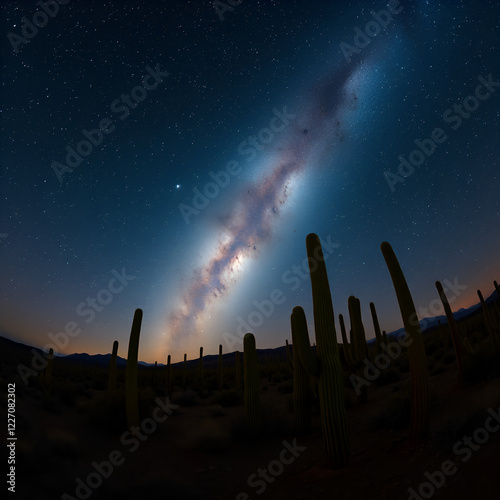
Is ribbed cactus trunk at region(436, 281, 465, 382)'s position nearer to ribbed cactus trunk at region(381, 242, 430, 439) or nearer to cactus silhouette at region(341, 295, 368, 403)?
cactus silhouette at region(341, 295, 368, 403)

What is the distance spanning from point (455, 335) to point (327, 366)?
7.25 meters

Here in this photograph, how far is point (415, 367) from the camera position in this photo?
20.1 feet

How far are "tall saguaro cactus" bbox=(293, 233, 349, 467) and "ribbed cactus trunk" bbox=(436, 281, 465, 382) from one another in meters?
6.60

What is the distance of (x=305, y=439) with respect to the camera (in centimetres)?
773

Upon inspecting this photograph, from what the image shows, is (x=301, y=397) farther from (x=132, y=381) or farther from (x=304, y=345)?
(x=132, y=381)

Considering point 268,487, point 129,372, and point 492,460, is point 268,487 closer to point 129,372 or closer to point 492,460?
point 492,460

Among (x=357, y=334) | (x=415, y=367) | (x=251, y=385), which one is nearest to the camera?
(x=415, y=367)

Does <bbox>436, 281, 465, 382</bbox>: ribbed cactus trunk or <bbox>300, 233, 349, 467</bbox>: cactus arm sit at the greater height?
<bbox>436, 281, 465, 382</bbox>: ribbed cactus trunk

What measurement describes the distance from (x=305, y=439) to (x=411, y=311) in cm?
424

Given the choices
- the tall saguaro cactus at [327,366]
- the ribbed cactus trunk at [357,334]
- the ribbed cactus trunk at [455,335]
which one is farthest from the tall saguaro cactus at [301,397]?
the ribbed cactus trunk at [455,335]

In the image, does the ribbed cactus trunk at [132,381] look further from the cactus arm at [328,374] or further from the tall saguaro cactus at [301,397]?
the cactus arm at [328,374]

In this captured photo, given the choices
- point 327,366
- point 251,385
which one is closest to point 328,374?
point 327,366

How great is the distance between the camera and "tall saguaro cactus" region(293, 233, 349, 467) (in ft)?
18.5

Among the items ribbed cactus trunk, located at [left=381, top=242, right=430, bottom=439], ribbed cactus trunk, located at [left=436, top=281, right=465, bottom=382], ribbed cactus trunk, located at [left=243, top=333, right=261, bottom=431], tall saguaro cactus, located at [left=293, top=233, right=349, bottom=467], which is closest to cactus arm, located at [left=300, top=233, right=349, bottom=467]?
tall saguaro cactus, located at [left=293, top=233, right=349, bottom=467]
